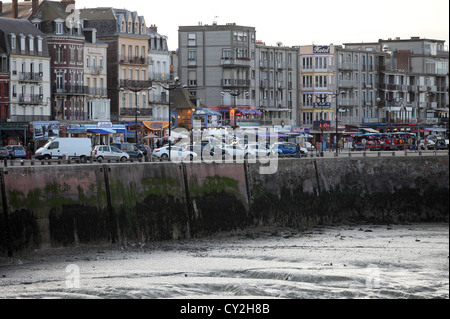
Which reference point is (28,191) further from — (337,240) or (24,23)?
(24,23)

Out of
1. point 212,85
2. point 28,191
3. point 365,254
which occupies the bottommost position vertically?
point 365,254

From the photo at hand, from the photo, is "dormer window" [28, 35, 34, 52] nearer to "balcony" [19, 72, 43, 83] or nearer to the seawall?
"balcony" [19, 72, 43, 83]

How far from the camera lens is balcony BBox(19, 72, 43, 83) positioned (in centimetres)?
9150

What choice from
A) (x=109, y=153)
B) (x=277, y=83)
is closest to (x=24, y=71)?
(x=109, y=153)

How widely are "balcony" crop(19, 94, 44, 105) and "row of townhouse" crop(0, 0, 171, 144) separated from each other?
0.29ft

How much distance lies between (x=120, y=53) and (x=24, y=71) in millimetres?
14603

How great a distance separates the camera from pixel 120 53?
4107 inches

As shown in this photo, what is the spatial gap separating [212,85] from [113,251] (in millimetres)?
76769

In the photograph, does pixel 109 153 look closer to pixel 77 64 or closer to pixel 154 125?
pixel 77 64

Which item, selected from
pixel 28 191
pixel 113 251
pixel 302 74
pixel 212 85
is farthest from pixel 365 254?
pixel 302 74

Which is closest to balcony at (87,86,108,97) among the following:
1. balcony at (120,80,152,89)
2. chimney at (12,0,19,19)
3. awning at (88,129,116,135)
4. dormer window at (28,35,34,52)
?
balcony at (120,80,152,89)

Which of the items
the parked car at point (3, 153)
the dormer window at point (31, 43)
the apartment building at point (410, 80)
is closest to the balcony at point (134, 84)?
the dormer window at point (31, 43)

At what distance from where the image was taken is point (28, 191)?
42.7 meters

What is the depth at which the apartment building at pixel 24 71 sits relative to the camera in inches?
3556
